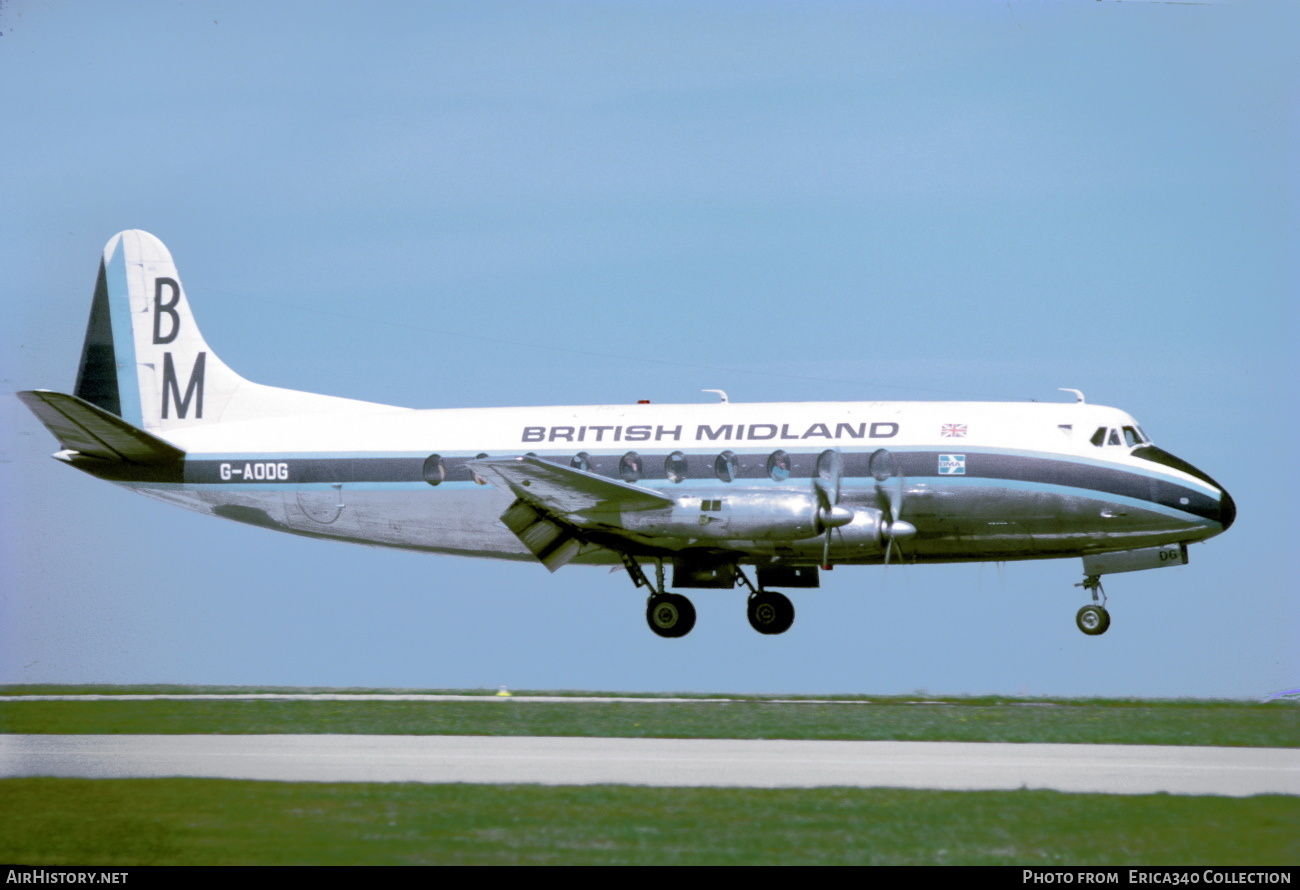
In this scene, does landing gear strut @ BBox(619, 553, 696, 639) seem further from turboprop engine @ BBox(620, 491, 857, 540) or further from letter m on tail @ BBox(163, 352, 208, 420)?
letter m on tail @ BBox(163, 352, 208, 420)

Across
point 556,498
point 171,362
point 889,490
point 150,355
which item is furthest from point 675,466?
point 150,355

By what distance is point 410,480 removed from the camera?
96.8 ft

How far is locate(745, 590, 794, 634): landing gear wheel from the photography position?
28109mm

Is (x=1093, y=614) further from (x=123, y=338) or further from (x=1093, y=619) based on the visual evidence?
(x=123, y=338)

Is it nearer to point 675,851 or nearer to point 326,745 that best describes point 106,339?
point 326,745

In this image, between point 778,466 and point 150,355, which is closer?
point 778,466

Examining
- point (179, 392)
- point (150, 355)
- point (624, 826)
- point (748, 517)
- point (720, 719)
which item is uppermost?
point (150, 355)

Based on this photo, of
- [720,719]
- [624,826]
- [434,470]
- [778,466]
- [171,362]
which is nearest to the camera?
[624,826]

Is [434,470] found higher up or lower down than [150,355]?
lower down

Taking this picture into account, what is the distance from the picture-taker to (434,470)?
29.4m

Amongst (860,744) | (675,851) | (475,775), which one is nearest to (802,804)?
(675,851)

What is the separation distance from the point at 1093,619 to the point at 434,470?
12.7 m

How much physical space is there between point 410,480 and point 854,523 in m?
9.35

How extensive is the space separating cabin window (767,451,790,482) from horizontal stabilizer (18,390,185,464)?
12.7 m
